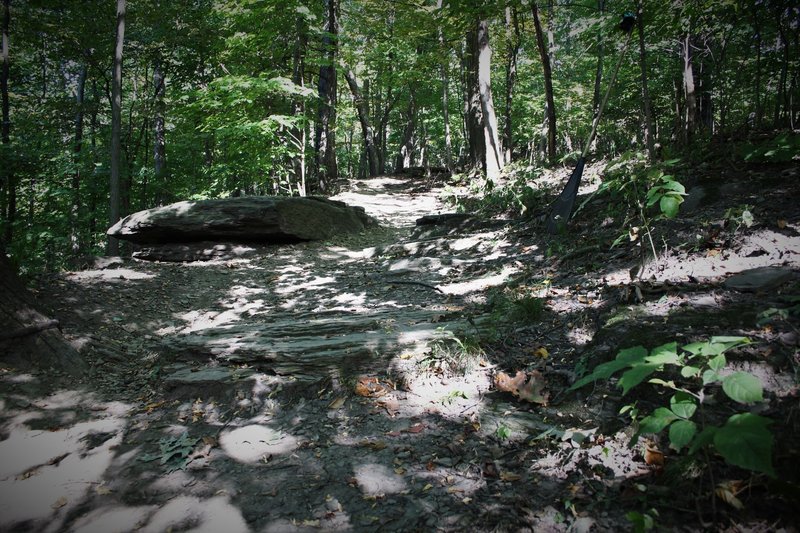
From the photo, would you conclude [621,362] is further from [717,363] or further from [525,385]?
[525,385]

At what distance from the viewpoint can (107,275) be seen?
6.32 metres

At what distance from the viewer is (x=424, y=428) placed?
98.6 inches

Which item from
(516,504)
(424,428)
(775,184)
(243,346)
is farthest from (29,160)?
(775,184)

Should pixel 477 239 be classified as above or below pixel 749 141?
below

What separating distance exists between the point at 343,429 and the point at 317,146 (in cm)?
1375

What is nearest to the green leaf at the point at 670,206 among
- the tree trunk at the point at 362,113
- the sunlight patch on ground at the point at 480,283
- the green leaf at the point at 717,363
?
the green leaf at the point at 717,363

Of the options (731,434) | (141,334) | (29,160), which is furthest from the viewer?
(29,160)

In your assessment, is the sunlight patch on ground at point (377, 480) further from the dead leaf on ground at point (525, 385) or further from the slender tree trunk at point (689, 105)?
the slender tree trunk at point (689, 105)

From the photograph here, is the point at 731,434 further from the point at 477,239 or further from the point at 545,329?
the point at 477,239

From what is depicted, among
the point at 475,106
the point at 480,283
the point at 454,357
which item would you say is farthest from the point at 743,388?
the point at 475,106

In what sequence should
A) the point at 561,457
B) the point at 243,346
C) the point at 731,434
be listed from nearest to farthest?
the point at 731,434, the point at 561,457, the point at 243,346

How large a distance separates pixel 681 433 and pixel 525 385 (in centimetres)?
124

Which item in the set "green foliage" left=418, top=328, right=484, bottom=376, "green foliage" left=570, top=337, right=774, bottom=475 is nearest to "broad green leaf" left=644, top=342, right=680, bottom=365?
"green foliage" left=570, top=337, right=774, bottom=475

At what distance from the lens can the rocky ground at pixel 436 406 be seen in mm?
1796
